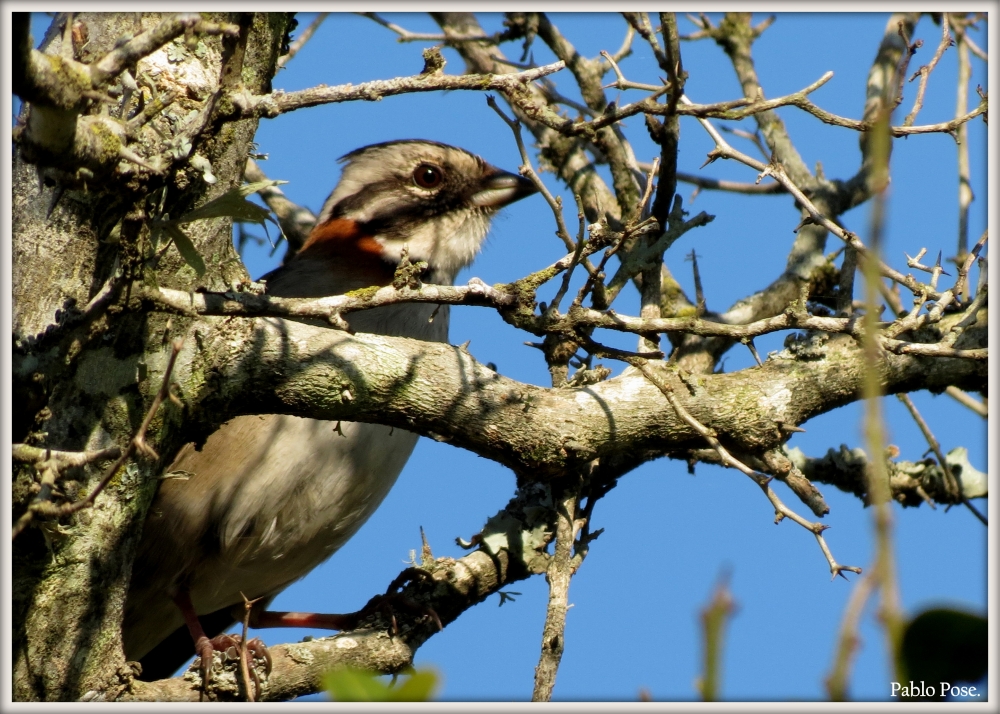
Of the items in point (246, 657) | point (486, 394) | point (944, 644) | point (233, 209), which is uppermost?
point (233, 209)

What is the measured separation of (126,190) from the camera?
3225 mm

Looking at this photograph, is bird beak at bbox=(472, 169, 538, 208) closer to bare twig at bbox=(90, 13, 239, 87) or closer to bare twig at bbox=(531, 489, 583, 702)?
bare twig at bbox=(531, 489, 583, 702)

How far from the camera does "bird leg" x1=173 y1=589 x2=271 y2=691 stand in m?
4.45

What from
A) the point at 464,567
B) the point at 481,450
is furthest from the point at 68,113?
the point at 464,567

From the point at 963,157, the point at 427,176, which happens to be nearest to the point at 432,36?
the point at 427,176

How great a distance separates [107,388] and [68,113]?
124 centimetres

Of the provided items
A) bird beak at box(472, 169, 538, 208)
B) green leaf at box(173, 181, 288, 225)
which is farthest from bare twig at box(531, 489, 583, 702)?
green leaf at box(173, 181, 288, 225)

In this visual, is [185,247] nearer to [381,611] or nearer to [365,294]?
[365,294]

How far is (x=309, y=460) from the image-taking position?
5297 millimetres

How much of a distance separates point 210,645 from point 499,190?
337cm

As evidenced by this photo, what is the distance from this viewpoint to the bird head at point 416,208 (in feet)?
21.1

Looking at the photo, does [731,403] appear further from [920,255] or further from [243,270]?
[243,270]

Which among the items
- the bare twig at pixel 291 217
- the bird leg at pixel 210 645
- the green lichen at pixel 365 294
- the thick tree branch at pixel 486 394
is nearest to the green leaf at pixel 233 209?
the green lichen at pixel 365 294

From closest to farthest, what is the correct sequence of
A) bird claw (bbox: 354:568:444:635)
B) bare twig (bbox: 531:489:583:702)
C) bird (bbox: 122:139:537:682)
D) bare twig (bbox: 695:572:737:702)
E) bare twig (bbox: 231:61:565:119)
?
bare twig (bbox: 695:572:737:702)
bare twig (bbox: 231:61:565:119)
bare twig (bbox: 531:489:583:702)
bird claw (bbox: 354:568:444:635)
bird (bbox: 122:139:537:682)
